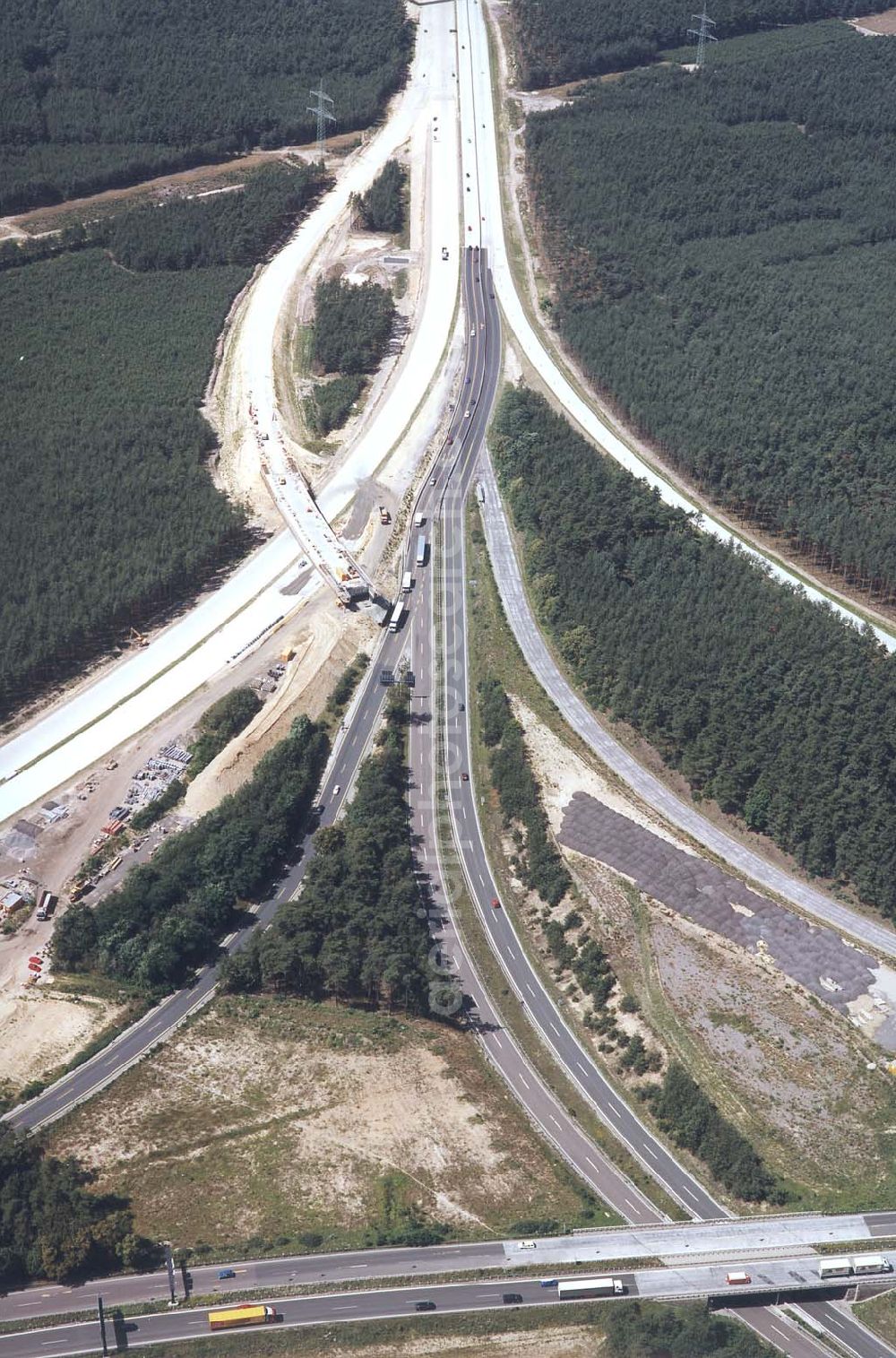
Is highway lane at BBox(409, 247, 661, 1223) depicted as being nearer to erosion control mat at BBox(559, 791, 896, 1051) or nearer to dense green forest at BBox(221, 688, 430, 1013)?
dense green forest at BBox(221, 688, 430, 1013)

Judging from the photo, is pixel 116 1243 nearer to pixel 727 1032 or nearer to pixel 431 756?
pixel 727 1032

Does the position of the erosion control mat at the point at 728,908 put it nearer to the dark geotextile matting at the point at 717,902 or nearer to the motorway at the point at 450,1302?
the dark geotextile matting at the point at 717,902

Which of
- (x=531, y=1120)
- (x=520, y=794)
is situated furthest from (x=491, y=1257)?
(x=520, y=794)

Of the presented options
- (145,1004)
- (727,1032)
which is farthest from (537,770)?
(145,1004)

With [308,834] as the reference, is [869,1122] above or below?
Answer: below

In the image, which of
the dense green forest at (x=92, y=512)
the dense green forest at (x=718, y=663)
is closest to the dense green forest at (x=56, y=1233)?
the dense green forest at (x=92, y=512)

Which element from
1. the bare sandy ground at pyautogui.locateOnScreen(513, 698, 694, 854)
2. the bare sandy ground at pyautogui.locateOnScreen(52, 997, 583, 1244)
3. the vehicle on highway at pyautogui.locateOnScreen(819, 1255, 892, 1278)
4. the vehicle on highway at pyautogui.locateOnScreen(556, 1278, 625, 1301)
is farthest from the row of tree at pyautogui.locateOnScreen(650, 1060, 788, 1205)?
the bare sandy ground at pyautogui.locateOnScreen(513, 698, 694, 854)
